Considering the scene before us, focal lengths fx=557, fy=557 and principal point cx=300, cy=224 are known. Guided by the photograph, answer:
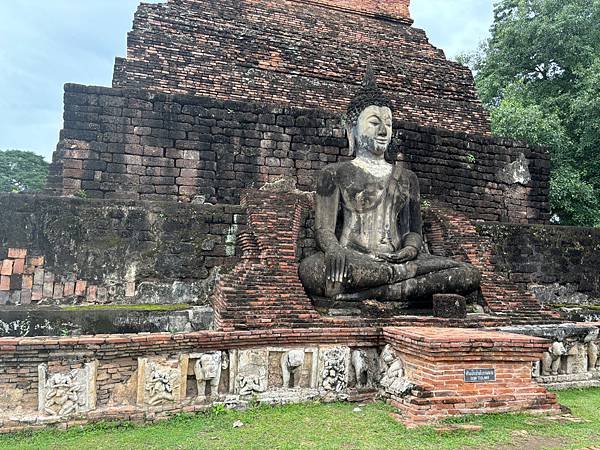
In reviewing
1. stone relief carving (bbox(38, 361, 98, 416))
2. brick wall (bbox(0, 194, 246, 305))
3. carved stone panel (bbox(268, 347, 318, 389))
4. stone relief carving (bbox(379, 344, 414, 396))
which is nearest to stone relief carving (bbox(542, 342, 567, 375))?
stone relief carving (bbox(379, 344, 414, 396))

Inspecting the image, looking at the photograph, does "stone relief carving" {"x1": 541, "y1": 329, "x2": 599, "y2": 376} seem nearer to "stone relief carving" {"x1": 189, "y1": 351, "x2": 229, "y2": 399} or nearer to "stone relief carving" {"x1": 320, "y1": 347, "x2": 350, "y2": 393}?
"stone relief carving" {"x1": 320, "y1": 347, "x2": 350, "y2": 393}

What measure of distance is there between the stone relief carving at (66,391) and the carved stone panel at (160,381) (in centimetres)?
43

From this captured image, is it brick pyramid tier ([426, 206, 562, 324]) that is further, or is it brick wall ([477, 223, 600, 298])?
brick wall ([477, 223, 600, 298])

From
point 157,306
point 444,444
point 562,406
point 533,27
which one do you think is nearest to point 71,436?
point 157,306

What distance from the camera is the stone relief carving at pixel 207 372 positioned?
5426 mm

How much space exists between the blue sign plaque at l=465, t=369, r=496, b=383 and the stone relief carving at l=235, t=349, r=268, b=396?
198 centimetres

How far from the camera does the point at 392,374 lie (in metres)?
5.62

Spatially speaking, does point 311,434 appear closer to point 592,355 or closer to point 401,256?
point 401,256

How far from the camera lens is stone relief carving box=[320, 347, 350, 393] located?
19.0 ft

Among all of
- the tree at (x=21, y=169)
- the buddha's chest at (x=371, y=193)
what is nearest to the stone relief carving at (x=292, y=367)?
the buddha's chest at (x=371, y=193)

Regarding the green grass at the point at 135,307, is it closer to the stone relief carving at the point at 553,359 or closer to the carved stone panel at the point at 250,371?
the carved stone panel at the point at 250,371

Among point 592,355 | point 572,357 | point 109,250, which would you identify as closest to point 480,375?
point 572,357

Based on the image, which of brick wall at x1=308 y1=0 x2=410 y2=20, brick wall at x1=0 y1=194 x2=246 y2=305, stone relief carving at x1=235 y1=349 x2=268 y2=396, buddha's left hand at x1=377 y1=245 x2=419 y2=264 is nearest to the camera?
stone relief carving at x1=235 y1=349 x2=268 y2=396

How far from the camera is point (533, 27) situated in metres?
17.1
